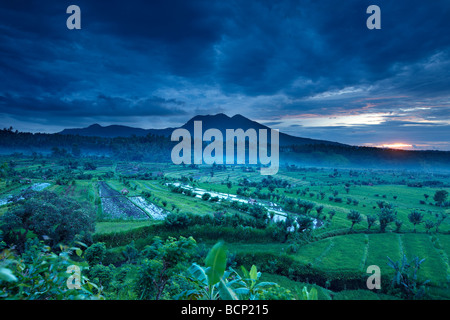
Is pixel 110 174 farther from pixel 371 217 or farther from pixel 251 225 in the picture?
pixel 371 217

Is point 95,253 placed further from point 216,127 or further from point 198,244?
point 216,127

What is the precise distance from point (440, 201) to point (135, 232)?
35.3 meters

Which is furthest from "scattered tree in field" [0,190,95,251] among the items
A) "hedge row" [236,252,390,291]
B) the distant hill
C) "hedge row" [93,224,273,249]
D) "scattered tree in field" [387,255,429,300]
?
the distant hill

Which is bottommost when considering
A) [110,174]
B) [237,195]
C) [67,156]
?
[237,195]

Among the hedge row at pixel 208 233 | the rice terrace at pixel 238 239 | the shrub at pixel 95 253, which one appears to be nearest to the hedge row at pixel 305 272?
the rice terrace at pixel 238 239

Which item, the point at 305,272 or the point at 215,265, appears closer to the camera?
the point at 215,265

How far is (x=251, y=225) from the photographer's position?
16.5 m

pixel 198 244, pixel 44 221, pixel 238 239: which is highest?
pixel 44 221

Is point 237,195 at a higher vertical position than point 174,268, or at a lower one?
lower

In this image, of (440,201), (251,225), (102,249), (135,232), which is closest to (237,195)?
(251,225)

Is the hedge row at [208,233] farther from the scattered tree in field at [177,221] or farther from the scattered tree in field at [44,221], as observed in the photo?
the scattered tree in field at [44,221]

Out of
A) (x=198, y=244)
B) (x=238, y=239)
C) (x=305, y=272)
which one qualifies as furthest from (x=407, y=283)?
(x=198, y=244)

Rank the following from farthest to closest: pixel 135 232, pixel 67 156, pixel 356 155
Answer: pixel 356 155
pixel 67 156
pixel 135 232

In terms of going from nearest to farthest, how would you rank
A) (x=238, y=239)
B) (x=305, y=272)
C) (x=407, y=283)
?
1. (x=407, y=283)
2. (x=305, y=272)
3. (x=238, y=239)
